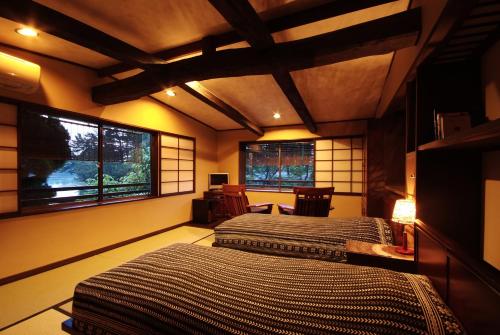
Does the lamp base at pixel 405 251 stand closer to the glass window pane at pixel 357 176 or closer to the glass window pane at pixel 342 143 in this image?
the glass window pane at pixel 357 176

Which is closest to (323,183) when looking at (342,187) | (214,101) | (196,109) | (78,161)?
(342,187)

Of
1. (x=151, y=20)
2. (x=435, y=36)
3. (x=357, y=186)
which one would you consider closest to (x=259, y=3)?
(x=151, y=20)

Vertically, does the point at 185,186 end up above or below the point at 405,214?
below

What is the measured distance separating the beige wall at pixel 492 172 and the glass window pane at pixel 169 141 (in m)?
4.47

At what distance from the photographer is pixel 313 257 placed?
2.11 metres

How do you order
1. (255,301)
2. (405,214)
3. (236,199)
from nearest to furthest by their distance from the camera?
1. (255,301)
2. (405,214)
3. (236,199)

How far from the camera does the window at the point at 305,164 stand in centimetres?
505

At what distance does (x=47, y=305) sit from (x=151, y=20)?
2.79m

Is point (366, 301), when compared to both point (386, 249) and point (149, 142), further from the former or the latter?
point (149, 142)

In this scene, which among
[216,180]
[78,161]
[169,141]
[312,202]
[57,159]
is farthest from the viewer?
[216,180]

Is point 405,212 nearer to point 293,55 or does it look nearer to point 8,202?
point 293,55

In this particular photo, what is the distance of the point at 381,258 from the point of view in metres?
1.57

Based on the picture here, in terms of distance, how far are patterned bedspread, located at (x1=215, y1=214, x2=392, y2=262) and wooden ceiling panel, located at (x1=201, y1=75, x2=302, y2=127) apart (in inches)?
83.5

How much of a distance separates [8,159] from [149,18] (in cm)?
217
